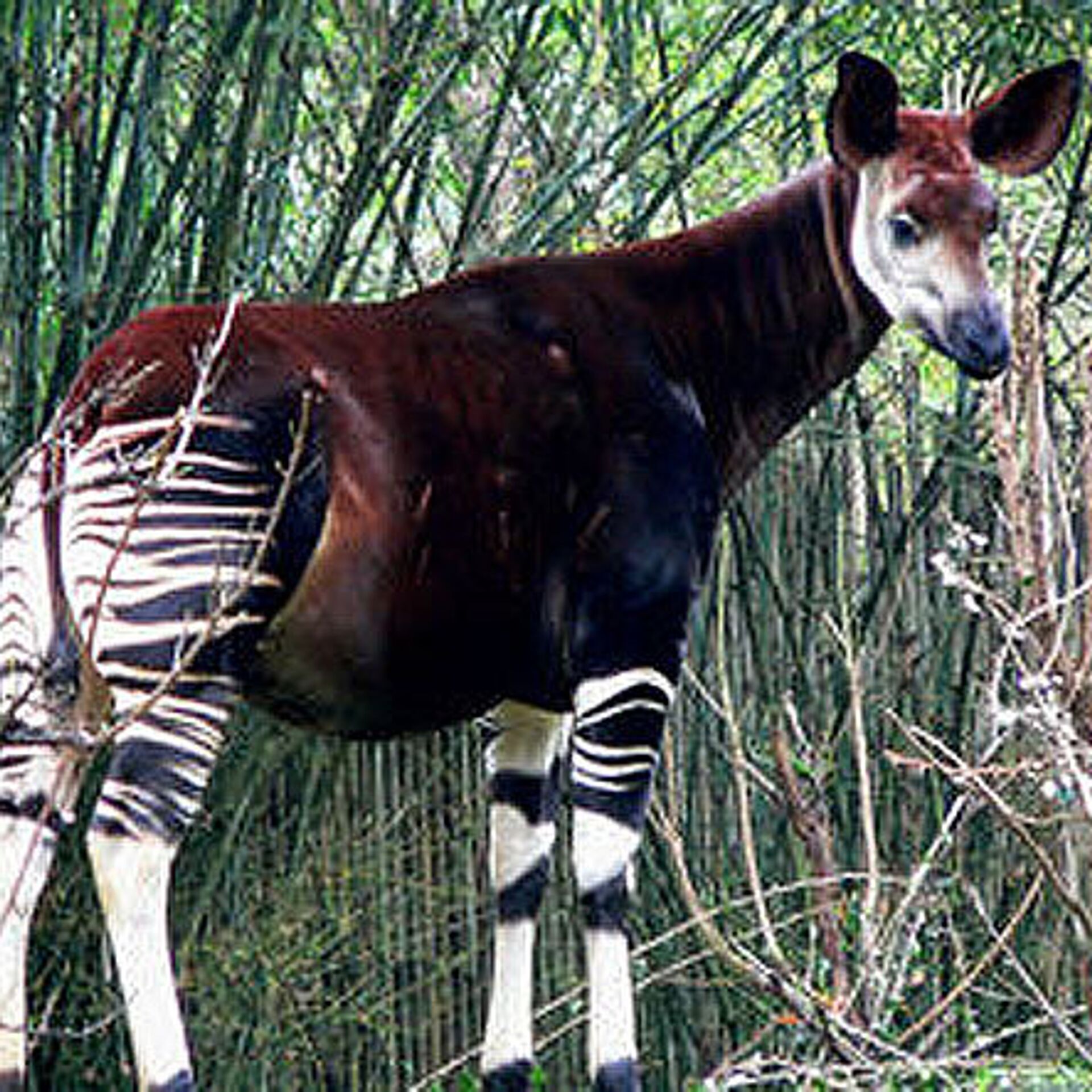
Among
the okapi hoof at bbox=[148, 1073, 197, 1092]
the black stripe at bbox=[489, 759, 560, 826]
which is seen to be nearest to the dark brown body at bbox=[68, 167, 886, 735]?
the black stripe at bbox=[489, 759, 560, 826]

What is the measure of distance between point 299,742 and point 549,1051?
169 centimetres

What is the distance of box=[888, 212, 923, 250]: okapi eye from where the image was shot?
332 cm

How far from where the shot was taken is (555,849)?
532 cm

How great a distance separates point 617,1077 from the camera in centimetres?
323

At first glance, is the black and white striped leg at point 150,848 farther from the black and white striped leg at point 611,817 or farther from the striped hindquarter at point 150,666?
the black and white striped leg at point 611,817

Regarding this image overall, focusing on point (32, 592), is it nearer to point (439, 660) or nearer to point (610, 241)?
point (439, 660)

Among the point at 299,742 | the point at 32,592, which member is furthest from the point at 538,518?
the point at 299,742

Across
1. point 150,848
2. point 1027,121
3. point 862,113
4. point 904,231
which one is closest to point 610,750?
point 150,848

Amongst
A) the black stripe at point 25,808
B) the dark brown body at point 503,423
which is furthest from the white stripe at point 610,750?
the black stripe at point 25,808

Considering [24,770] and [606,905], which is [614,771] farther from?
[24,770]

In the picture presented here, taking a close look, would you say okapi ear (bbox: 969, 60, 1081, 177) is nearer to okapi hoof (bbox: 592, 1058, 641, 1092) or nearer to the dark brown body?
the dark brown body

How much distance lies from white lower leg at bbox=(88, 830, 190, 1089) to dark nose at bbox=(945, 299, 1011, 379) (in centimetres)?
126

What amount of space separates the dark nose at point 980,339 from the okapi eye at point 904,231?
0.14 meters

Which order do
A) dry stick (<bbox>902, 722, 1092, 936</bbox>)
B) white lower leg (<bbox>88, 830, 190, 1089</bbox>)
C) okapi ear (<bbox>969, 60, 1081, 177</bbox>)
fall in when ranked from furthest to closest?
okapi ear (<bbox>969, 60, 1081, 177</bbox>), white lower leg (<bbox>88, 830, 190, 1089</bbox>), dry stick (<bbox>902, 722, 1092, 936</bbox>)
